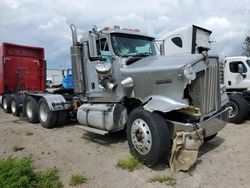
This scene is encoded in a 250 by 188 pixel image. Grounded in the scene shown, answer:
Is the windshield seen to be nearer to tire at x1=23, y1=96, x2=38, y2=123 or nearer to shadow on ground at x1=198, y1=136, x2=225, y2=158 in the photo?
shadow on ground at x1=198, y1=136, x2=225, y2=158

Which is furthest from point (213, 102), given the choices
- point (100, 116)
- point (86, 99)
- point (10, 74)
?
point (10, 74)

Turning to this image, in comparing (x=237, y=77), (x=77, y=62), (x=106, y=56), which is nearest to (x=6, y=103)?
(x=77, y=62)

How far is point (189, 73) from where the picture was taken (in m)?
5.88

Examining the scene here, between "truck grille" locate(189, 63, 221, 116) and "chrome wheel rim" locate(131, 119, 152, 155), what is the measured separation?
1.08 meters

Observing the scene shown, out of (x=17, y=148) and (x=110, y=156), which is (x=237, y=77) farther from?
(x=17, y=148)

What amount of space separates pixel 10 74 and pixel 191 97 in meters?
10.5

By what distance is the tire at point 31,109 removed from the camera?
11.1 m

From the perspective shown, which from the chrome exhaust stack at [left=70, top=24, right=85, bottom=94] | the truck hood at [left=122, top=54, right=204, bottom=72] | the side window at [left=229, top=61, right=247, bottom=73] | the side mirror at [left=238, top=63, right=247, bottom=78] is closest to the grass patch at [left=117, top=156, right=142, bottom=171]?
the truck hood at [left=122, top=54, right=204, bottom=72]

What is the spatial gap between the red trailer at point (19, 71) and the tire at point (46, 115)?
11.1 feet

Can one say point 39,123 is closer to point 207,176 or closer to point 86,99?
point 86,99

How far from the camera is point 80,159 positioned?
6.72 m

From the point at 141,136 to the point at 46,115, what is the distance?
5189mm

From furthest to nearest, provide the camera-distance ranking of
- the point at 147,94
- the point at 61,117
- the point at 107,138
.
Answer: the point at 61,117
the point at 107,138
the point at 147,94

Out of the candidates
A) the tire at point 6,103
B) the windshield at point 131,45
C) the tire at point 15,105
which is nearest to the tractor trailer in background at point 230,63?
the windshield at point 131,45
